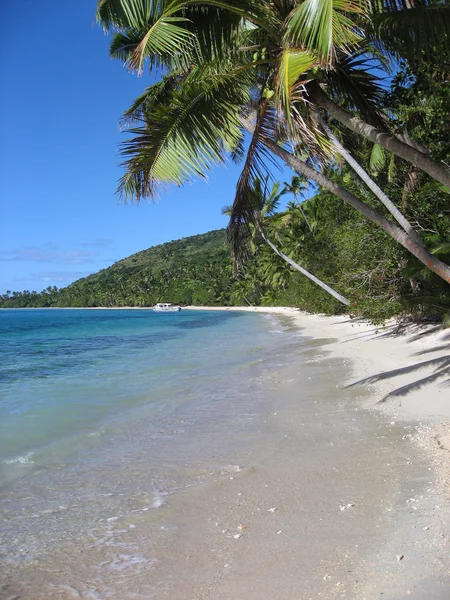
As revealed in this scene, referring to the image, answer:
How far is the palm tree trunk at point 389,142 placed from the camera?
14.9ft

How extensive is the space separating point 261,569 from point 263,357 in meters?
12.4

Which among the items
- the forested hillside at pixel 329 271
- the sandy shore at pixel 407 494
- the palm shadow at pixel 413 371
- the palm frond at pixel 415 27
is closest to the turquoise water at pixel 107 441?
the sandy shore at pixel 407 494

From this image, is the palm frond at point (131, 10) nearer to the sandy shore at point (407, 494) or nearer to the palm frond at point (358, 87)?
A: the palm frond at point (358, 87)

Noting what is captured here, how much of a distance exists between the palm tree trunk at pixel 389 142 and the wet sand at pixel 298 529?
2.63m

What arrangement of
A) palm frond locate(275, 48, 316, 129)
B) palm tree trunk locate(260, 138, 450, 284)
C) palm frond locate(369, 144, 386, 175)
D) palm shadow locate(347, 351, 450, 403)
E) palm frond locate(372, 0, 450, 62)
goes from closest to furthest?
palm frond locate(372, 0, 450, 62)
palm frond locate(275, 48, 316, 129)
palm tree trunk locate(260, 138, 450, 284)
palm shadow locate(347, 351, 450, 403)
palm frond locate(369, 144, 386, 175)

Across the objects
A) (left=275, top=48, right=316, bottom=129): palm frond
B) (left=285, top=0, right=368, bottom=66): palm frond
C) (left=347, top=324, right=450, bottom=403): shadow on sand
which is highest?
(left=285, top=0, right=368, bottom=66): palm frond

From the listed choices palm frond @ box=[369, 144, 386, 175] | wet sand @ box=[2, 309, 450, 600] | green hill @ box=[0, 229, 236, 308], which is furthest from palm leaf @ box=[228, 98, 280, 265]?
green hill @ box=[0, 229, 236, 308]

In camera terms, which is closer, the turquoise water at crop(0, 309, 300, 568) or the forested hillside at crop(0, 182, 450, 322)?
the turquoise water at crop(0, 309, 300, 568)

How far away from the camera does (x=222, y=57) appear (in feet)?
17.3

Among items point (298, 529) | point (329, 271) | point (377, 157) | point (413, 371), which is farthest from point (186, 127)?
point (329, 271)

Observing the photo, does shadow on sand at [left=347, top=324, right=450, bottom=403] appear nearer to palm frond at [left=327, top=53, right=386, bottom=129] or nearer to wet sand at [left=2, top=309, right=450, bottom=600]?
wet sand at [left=2, top=309, right=450, bottom=600]

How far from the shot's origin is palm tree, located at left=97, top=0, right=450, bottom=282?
431cm

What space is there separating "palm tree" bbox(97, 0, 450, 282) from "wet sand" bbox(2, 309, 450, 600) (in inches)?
82.4

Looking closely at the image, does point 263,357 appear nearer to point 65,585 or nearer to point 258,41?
point 258,41
